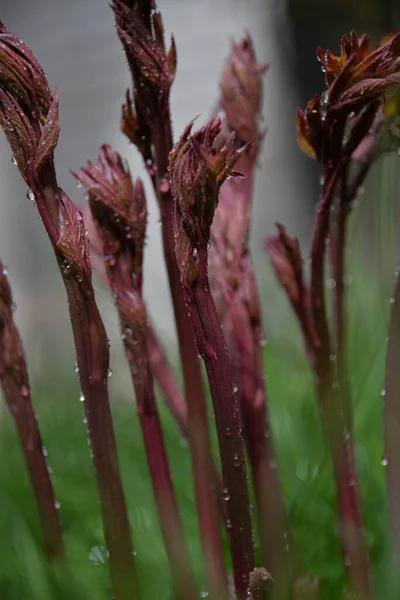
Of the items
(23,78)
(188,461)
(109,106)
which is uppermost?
(109,106)

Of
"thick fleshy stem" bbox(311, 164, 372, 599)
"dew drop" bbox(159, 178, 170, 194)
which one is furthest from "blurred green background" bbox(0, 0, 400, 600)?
"dew drop" bbox(159, 178, 170, 194)

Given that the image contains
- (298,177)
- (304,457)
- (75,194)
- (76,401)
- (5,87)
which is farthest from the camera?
(298,177)

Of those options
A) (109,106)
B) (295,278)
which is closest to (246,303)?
(295,278)

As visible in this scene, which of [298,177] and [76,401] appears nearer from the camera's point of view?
[76,401]

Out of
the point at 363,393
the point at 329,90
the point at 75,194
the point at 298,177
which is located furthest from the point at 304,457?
the point at 298,177

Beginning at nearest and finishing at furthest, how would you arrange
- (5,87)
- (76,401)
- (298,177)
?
1. (5,87)
2. (76,401)
3. (298,177)

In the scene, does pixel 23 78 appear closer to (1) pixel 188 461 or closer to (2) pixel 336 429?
(2) pixel 336 429

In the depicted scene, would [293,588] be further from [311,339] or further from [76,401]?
[76,401]
